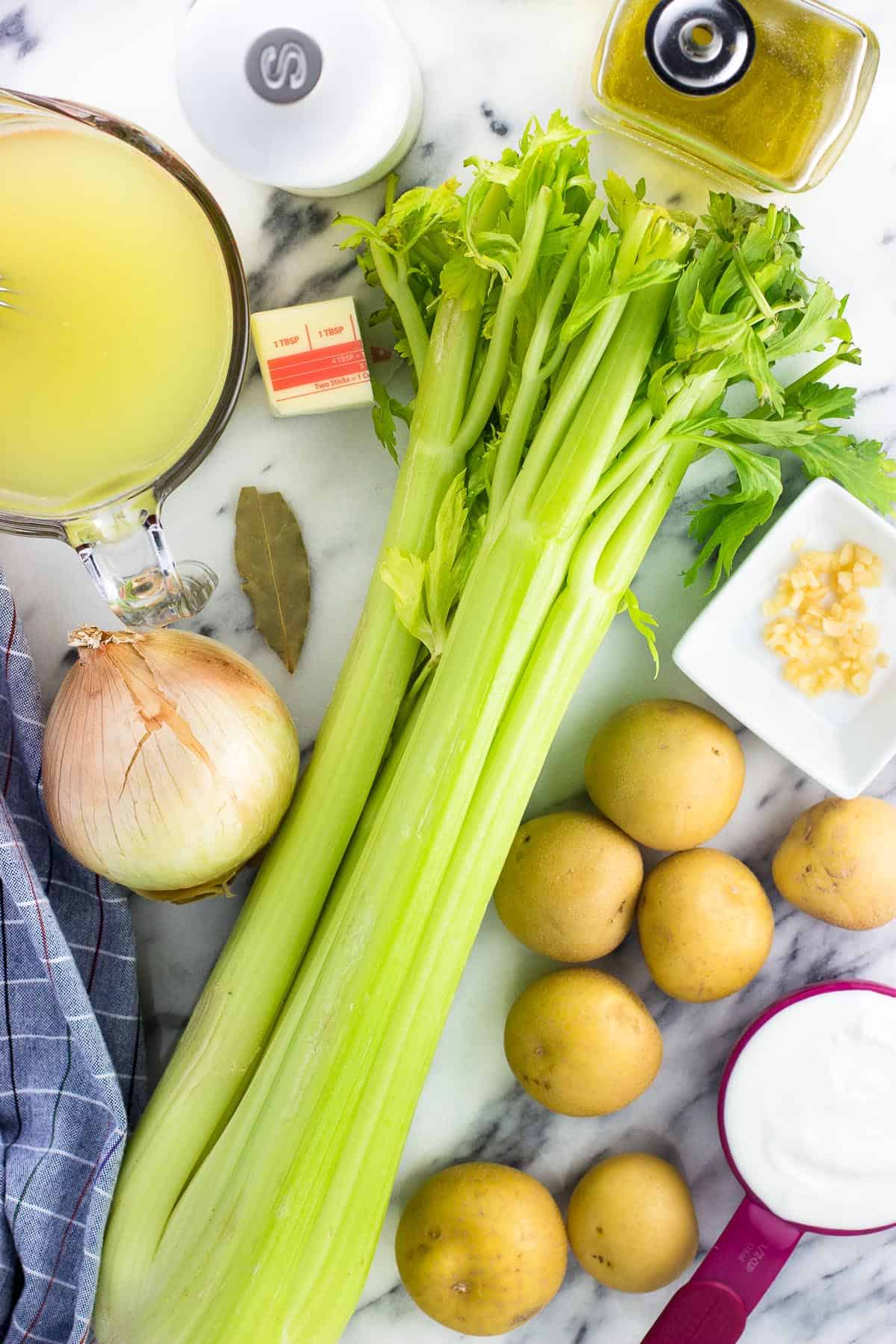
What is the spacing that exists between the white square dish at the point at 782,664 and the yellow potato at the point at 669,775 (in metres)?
0.04

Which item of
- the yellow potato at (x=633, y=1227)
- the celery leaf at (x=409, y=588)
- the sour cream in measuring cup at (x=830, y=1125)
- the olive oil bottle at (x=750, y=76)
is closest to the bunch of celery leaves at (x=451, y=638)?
the celery leaf at (x=409, y=588)

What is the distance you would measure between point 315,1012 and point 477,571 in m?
0.39

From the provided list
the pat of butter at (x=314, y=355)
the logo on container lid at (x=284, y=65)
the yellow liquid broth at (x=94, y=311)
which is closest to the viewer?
the yellow liquid broth at (x=94, y=311)

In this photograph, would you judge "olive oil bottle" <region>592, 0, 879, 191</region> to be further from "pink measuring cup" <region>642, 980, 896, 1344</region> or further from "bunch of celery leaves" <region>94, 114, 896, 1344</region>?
"pink measuring cup" <region>642, 980, 896, 1344</region>

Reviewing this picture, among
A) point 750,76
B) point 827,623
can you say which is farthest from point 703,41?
point 827,623

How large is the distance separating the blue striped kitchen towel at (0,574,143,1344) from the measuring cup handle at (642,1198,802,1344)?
520 millimetres

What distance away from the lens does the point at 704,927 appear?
2.93 ft

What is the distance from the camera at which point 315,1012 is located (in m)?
0.84

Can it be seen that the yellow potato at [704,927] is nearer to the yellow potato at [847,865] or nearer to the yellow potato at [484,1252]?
the yellow potato at [847,865]

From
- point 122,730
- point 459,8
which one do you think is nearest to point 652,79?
point 459,8

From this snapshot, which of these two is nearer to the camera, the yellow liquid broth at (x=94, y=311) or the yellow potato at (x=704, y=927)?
the yellow liquid broth at (x=94, y=311)

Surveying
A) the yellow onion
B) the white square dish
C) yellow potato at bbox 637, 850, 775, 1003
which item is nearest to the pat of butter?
the yellow onion

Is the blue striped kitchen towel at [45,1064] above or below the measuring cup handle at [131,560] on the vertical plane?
below

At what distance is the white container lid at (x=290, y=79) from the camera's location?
0.83 metres
